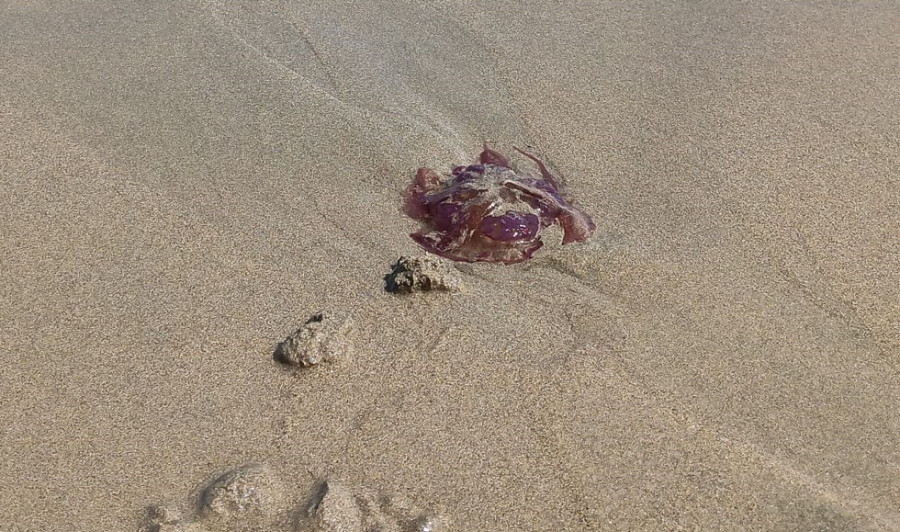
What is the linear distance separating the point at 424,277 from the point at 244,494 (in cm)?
97

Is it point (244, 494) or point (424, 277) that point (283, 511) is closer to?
A: point (244, 494)

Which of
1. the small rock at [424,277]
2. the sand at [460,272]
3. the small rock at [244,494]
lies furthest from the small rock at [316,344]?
the small rock at [244,494]

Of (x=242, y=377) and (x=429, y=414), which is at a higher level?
(x=429, y=414)

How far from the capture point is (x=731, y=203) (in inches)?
141

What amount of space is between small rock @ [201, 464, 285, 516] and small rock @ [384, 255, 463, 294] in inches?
34.0

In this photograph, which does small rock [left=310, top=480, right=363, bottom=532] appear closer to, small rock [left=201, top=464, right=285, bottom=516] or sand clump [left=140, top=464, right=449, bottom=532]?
sand clump [left=140, top=464, right=449, bottom=532]

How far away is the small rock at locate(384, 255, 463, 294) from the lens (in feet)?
9.89

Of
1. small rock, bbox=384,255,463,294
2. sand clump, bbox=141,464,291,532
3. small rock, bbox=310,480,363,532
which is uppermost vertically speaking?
small rock, bbox=384,255,463,294

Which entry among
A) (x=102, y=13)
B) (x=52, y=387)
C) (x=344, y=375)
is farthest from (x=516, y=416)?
(x=102, y=13)

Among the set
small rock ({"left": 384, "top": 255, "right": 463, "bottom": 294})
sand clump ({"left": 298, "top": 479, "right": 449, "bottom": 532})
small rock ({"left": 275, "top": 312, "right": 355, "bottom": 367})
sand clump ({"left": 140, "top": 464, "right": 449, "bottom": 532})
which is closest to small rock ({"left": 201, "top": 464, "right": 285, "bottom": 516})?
sand clump ({"left": 140, "top": 464, "right": 449, "bottom": 532})

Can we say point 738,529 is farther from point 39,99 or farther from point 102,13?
point 102,13

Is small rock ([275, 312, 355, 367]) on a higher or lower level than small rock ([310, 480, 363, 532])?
lower

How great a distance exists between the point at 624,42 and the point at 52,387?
10.3ft

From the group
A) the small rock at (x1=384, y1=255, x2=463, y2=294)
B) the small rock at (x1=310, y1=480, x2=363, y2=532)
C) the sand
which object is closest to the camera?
the small rock at (x1=310, y1=480, x2=363, y2=532)
